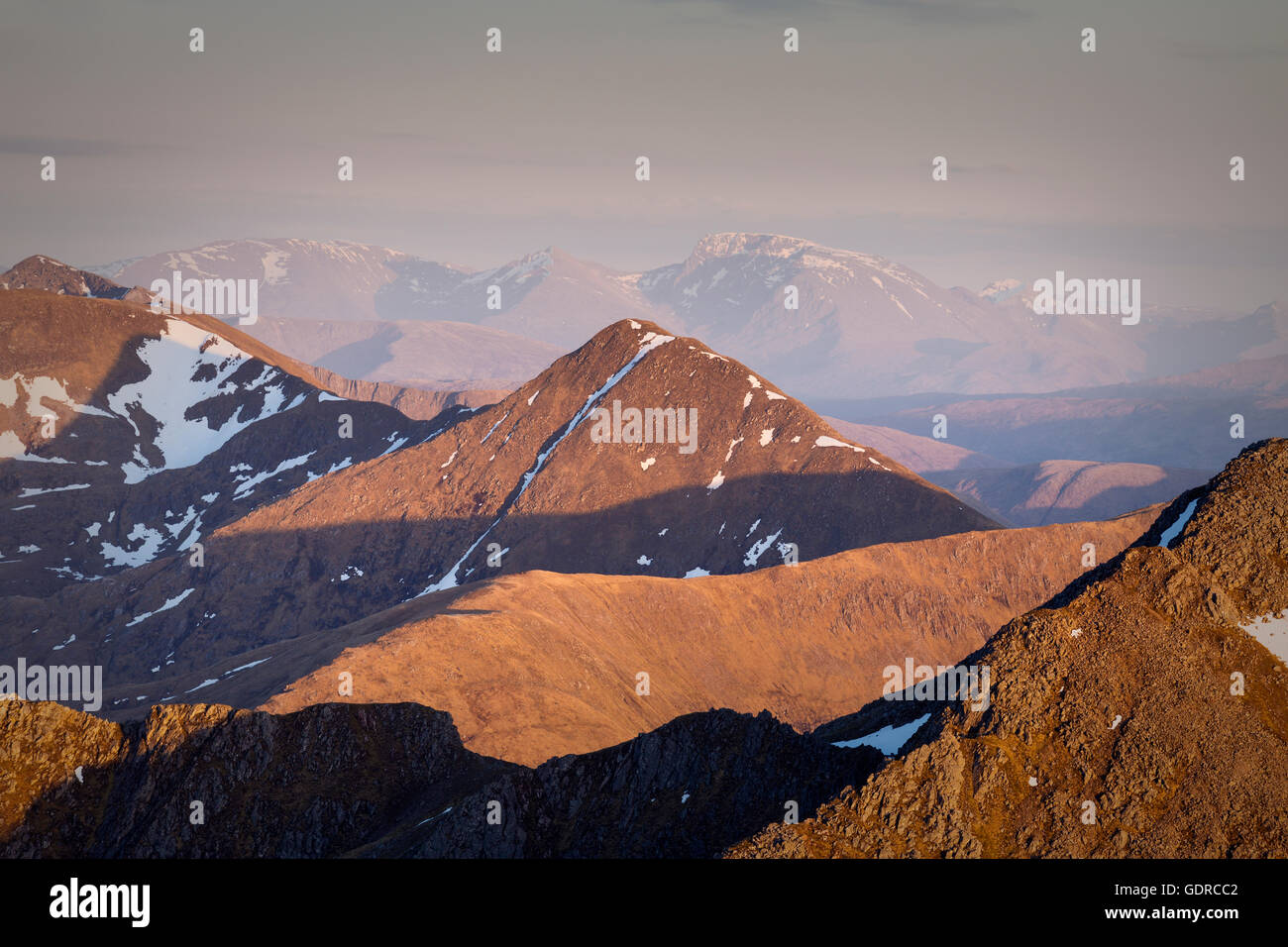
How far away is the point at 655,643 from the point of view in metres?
162

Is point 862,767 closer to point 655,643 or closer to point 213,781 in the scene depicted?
point 213,781

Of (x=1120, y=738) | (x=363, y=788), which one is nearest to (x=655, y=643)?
(x=363, y=788)

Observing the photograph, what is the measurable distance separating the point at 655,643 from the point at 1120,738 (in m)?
103

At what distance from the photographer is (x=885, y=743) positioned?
73312 millimetres

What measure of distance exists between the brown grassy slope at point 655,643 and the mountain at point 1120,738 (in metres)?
64.3

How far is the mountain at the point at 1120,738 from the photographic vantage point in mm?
58406

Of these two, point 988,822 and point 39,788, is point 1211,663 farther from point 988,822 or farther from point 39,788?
point 39,788

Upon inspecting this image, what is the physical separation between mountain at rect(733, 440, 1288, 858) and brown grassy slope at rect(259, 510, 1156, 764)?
6435 centimetres

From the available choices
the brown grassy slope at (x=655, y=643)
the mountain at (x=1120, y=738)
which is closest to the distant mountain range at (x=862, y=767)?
the mountain at (x=1120, y=738)

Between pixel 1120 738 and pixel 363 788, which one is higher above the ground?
pixel 1120 738

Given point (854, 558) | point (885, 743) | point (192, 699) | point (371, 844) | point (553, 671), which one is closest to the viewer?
point (885, 743)
